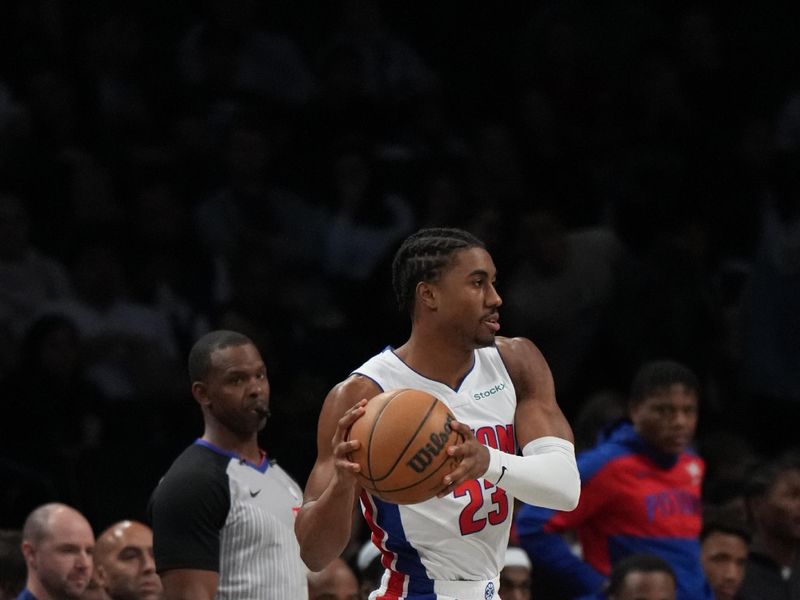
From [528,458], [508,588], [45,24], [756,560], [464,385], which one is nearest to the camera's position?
[528,458]

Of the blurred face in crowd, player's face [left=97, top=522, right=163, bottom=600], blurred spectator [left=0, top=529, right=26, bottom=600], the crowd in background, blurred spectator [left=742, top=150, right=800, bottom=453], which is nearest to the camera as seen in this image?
player's face [left=97, top=522, right=163, bottom=600]

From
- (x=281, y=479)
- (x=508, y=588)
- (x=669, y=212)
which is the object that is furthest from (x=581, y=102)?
(x=281, y=479)

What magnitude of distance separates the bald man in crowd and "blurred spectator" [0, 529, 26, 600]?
25 centimetres

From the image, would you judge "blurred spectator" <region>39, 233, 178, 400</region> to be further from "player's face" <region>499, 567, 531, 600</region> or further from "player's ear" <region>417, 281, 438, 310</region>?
"player's ear" <region>417, 281, 438, 310</region>

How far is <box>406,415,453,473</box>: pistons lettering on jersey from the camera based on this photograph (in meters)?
4.04

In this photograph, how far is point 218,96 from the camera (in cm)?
1028

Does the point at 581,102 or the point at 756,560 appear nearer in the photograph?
the point at 756,560

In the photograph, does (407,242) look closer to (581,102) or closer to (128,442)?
(128,442)

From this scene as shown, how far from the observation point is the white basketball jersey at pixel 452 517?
4.50 m

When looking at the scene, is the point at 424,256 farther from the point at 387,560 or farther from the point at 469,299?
the point at 387,560

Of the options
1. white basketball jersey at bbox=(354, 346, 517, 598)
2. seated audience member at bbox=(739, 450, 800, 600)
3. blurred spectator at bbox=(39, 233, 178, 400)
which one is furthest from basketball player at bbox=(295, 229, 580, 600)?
blurred spectator at bbox=(39, 233, 178, 400)

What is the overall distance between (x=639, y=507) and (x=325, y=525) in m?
→ 2.49

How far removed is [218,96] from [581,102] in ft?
8.28

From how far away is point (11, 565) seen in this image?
6.52 metres
